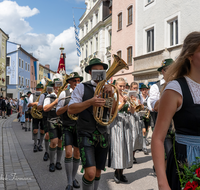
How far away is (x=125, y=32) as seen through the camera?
2089 cm

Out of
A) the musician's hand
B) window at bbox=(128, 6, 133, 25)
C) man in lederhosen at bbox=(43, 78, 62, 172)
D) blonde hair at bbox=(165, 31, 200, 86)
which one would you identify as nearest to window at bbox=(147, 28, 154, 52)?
window at bbox=(128, 6, 133, 25)

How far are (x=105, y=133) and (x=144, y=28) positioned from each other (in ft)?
51.0

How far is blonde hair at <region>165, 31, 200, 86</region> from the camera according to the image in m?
1.78

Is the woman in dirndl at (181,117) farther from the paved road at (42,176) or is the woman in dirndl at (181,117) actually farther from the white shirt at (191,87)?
the paved road at (42,176)

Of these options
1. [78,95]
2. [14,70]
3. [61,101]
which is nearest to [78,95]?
[78,95]

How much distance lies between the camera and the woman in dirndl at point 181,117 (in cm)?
165

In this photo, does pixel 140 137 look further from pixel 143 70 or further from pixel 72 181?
pixel 143 70

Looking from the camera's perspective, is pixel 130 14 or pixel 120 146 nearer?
pixel 120 146

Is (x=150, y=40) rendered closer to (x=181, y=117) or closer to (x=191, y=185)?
(x=181, y=117)

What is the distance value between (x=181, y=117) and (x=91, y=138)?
176cm

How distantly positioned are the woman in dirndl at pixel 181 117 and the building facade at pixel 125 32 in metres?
17.9

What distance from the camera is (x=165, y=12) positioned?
50.5 ft

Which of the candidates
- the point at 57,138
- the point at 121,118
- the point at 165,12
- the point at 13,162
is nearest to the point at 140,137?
the point at 121,118

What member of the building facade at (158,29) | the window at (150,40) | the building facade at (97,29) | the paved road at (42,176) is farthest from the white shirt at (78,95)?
the building facade at (97,29)
